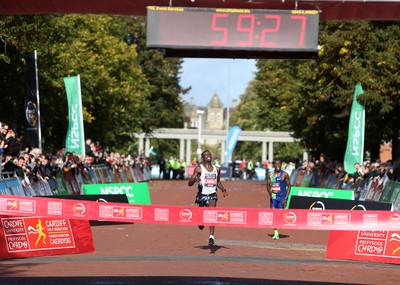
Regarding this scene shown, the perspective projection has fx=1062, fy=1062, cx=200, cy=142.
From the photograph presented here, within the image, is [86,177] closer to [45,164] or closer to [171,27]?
[45,164]

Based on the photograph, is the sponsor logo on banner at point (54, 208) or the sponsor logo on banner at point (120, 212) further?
the sponsor logo on banner at point (54, 208)

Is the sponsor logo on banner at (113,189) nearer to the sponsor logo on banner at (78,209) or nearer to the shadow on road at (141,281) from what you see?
the sponsor logo on banner at (78,209)

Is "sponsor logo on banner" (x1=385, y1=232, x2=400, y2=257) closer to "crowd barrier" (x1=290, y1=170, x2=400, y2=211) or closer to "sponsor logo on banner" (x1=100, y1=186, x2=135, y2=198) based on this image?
"crowd barrier" (x1=290, y1=170, x2=400, y2=211)

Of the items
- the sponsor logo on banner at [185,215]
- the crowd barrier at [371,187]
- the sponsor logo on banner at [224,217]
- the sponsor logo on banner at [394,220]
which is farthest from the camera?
the crowd barrier at [371,187]

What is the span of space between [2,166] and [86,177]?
13.2 metres

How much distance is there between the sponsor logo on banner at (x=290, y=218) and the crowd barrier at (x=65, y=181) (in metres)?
8.61

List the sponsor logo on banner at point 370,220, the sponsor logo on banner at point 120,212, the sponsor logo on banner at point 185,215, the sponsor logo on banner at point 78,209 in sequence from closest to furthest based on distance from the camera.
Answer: the sponsor logo on banner at point 185,215
the sponsor logo on banner at point 120,212
the sponsor logo on banner at point 78,209
the sponsor logo on banner at point 370,220

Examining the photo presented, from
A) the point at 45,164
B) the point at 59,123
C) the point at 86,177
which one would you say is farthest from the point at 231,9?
the point at 59,123

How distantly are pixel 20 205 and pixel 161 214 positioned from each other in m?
2.25

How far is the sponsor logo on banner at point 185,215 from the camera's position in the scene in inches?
575

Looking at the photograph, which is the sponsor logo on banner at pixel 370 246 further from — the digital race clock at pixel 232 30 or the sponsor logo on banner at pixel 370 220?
the digital race clock at pixel 232 30

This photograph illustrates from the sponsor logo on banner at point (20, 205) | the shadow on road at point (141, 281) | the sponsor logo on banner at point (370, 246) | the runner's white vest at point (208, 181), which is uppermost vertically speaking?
the runner's white vest at point (208, 181)

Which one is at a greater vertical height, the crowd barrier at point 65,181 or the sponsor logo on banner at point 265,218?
the sponsor logo on banner at point 265,218

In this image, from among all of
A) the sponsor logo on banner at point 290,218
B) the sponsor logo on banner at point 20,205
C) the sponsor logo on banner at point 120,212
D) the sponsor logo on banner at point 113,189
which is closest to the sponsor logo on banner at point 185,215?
the sponsor logo on banner at point 120,212
